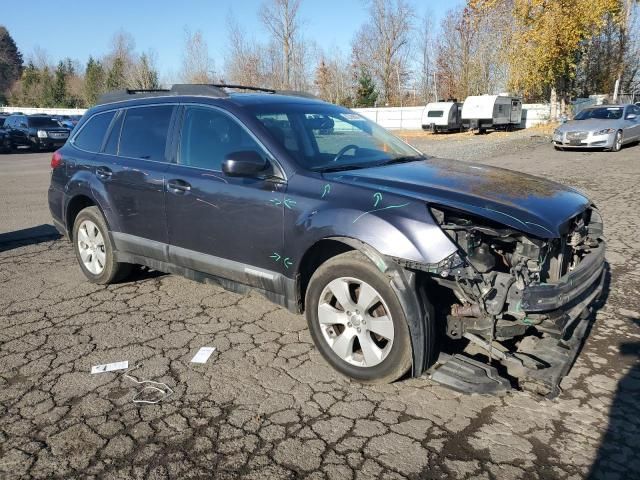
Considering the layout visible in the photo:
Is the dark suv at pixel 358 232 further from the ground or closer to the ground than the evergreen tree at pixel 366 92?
closer to the ground

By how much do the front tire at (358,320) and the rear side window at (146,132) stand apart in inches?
78.8

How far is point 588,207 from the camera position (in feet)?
12.4

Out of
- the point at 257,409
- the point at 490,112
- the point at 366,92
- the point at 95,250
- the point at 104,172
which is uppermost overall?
the point at 366,92

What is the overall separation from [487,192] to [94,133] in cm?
397

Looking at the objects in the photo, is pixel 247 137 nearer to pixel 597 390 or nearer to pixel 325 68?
pixel 597 390

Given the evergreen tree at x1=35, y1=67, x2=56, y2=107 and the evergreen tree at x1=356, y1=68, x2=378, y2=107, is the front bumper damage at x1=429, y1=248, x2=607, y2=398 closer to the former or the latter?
the evergreen tree at x1=356, y1=68, x2=378, y2=107

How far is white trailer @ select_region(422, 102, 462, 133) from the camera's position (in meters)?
31.9

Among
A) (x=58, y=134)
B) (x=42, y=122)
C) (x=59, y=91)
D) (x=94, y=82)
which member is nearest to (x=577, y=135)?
(x=58, y=134)

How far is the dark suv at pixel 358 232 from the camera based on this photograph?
10.0 feet

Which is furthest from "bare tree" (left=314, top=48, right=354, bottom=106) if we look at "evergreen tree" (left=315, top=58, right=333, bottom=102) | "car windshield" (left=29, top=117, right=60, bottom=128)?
Result: "car windshield" (left=29, top=117, right=60, bottom=128)

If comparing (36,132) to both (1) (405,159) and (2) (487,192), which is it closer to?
(1) (405,159)

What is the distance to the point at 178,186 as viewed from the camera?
422 centimetres

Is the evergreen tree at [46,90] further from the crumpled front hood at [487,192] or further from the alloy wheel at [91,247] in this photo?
the crumpled front hood at [487,192]

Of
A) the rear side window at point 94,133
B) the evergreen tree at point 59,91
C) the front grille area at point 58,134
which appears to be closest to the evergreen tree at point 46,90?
the evergreen tree at point 59,91
